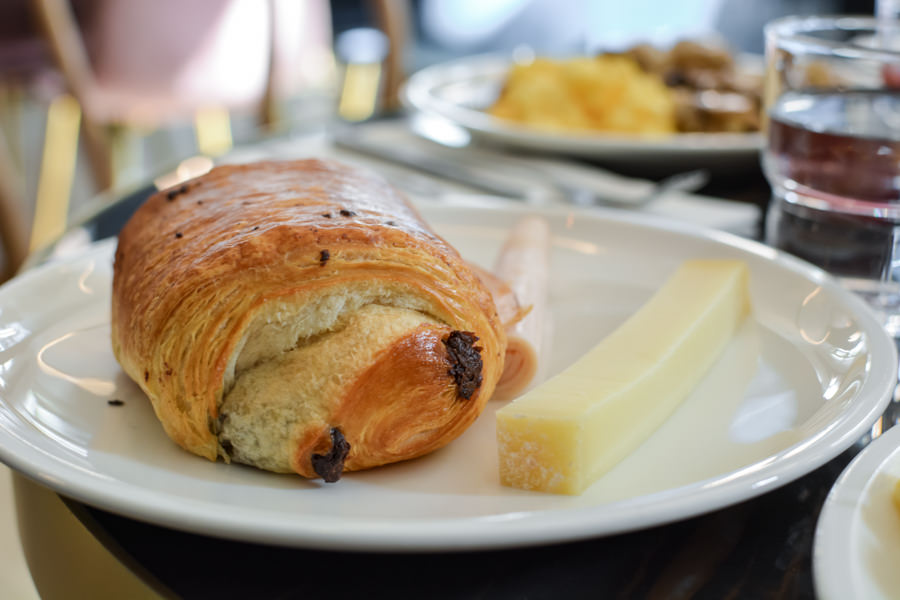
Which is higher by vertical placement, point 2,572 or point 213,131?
point 2,572

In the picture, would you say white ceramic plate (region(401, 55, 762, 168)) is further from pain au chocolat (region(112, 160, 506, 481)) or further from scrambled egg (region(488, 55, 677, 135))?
pain au chocolat (region(112, 160, 506, 481))

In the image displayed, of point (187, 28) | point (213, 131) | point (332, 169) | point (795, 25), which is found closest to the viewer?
point (332, 169)

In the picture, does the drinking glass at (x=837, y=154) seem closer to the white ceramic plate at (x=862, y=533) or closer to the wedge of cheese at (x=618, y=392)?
the wedge of cheese at (x=618, y=392)

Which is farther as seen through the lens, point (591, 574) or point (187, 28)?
point (187, 28)

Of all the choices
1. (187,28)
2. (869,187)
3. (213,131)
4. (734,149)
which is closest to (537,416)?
(869,187)

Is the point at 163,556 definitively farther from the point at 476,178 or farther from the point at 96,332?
the point at 476,178

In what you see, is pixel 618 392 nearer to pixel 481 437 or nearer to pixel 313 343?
pixel 481 437
